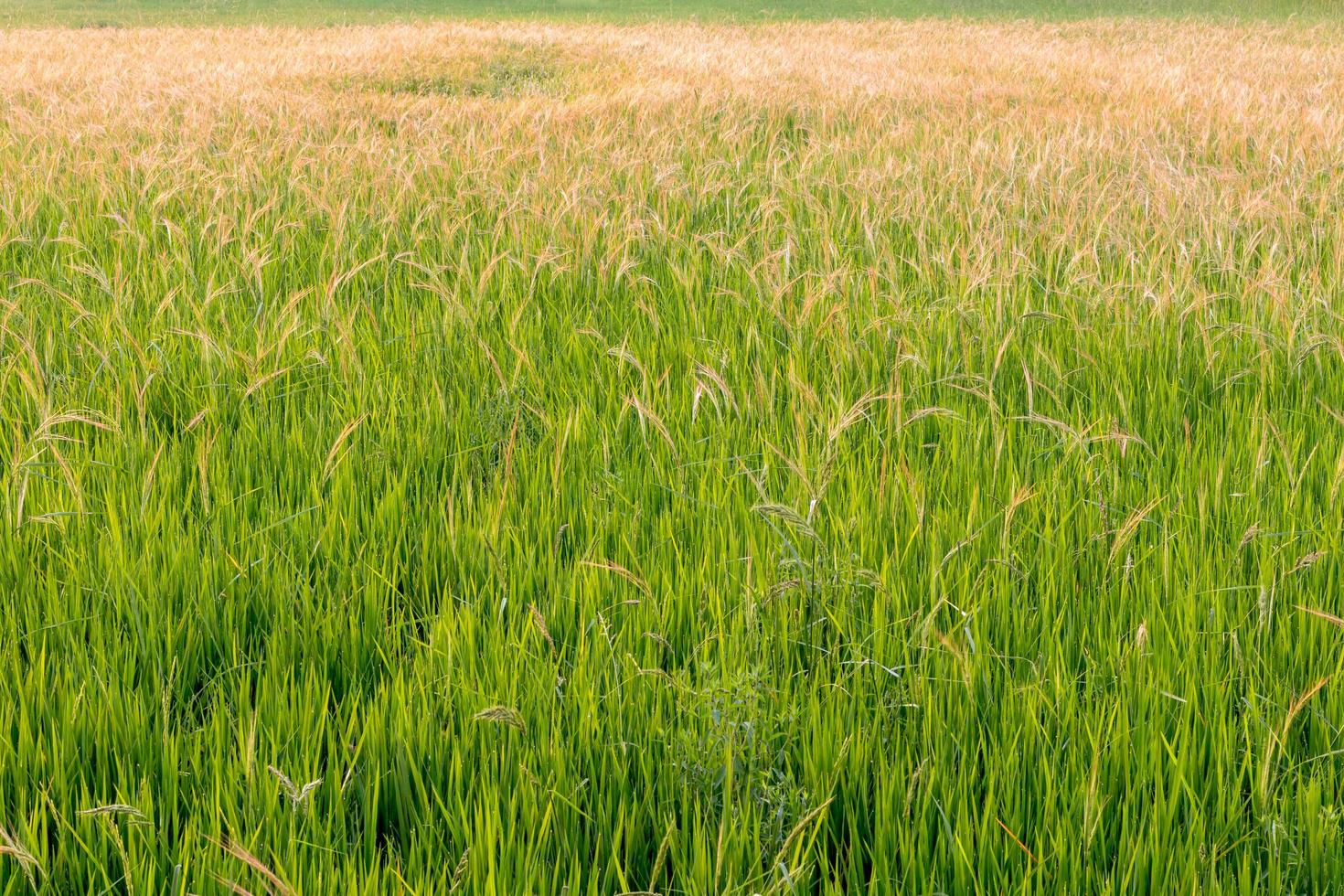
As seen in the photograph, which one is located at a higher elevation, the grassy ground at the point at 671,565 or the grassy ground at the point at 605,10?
the grassy ground at the point at 605,10

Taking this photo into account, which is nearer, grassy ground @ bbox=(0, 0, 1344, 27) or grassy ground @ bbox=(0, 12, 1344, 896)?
grassy ground @ bbox=(0, 12, 1344, 896)

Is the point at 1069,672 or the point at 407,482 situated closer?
the point at 1069,672

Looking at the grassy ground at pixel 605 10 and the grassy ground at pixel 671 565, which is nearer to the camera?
the grassy ground at pixel 671 565

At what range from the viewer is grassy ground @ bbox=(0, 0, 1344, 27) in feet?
70.3

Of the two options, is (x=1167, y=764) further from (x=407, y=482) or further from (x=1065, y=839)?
(x=407, y=482)

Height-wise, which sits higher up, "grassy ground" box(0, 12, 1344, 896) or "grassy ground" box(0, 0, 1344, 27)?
"grassy ground" box(0, 0, 1344, 27)

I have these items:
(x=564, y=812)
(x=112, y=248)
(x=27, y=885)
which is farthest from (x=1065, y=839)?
(x=112, y=248)

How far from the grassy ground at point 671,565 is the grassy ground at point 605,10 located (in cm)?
2019

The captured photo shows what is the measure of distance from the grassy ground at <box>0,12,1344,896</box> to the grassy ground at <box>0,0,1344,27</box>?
20.2 metres

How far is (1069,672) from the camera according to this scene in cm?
124

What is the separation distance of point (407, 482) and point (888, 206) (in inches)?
97.8

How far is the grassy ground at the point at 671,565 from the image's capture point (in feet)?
3.36

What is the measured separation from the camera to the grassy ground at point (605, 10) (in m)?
21.4

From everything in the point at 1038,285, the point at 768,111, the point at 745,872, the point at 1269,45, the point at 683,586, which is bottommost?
the point at 745,872
